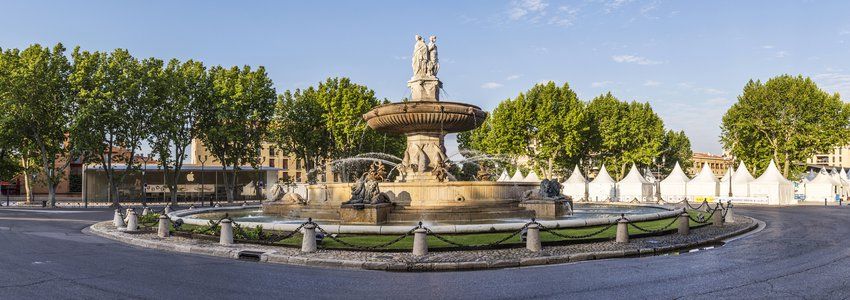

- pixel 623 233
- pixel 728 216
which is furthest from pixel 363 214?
pixel 728 216

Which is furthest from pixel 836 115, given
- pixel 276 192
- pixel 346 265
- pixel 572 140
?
pixel 346 265

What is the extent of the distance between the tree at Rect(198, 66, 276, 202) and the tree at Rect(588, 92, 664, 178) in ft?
116

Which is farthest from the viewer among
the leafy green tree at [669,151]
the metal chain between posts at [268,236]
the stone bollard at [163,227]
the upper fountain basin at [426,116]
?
the leafy green tree at [669,151]

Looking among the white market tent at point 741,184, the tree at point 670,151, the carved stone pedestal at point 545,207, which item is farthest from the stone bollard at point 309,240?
the tree at point 670,151

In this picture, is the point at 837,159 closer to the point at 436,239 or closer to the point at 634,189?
the point at 634,189

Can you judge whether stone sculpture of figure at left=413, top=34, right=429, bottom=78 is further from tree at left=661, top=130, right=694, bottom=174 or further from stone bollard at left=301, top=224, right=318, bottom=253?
tree at left=661, top=130, right=694, bottom=174

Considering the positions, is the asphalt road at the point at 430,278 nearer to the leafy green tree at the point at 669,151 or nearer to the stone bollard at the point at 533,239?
the stone bollard at the point at 533,239

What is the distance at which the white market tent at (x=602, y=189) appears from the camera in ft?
182

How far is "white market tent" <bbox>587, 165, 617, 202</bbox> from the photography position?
2181 inches

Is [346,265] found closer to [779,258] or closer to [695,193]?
[779,258]

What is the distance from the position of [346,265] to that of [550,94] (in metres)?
54.2

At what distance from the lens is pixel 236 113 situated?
50906 mm

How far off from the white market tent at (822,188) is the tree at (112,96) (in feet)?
197

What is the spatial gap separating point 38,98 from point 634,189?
48182 millimetres
